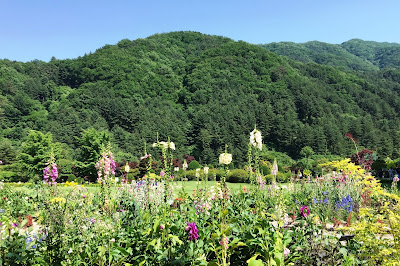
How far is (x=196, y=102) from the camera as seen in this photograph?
54.3 metres

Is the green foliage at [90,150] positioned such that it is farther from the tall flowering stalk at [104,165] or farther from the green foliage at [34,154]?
the tall flowering stalk at [104,165]

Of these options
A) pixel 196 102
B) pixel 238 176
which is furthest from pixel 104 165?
pixel 196 102

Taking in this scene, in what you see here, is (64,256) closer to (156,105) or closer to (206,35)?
(156,105)

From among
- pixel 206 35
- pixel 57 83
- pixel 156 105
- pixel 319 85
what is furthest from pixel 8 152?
pixel 206 35

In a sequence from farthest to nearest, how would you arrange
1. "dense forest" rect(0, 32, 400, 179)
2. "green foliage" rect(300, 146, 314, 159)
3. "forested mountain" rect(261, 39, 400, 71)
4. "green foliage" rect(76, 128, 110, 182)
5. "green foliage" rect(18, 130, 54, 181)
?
"forested mountain" rect(261, 39, 400, 71) → "dense forest" rect(0, 32, 400, 179) → "green foliage" rect(300, 146, 314, 159) → "green foliage" rect(76, 128, 110, 182) → "green foliage" rect(18, 130, 54, 181)

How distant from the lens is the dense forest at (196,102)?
120ft

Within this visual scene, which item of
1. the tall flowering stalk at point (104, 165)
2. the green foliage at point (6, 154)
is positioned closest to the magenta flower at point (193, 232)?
the tall flowering stalk at point (104, 165)

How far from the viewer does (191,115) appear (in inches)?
1927

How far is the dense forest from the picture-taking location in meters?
36.7

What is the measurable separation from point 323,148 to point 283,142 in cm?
506

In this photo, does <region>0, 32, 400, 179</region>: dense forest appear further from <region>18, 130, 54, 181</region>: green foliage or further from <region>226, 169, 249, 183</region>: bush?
<region>226, 169, 249, 183</region>: bush

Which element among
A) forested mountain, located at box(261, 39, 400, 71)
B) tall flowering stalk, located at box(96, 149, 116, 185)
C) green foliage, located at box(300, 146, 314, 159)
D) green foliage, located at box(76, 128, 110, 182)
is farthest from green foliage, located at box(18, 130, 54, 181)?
forested mountain, located at box(261, 39, 400, 71)

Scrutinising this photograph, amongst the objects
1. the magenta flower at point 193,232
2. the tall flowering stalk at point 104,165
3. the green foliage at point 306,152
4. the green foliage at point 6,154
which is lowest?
the green foliage at point 306,152

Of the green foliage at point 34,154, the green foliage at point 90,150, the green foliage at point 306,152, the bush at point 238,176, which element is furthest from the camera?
the green foliage at point 306,152
